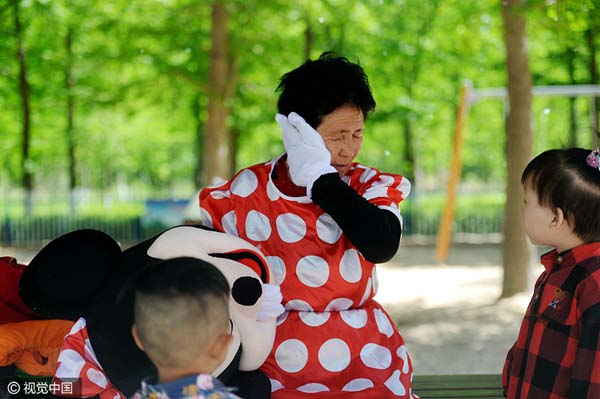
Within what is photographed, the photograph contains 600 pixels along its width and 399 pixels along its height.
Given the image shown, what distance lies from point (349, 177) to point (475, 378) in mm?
1146

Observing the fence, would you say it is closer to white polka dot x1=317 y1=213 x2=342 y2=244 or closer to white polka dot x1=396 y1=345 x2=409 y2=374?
white polka dot x1=396 y1=345 x2=409 y2=374

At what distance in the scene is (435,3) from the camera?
10.6 meters

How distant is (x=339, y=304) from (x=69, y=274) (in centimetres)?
74

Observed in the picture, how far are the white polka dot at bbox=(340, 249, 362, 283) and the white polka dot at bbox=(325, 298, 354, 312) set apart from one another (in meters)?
0.06

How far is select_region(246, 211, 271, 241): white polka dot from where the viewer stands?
207cm

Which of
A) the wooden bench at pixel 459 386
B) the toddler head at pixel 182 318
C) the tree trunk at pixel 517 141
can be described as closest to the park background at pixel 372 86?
the tree trunk at pixel 517 141

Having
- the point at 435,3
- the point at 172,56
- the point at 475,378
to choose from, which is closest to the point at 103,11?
the point at 172,56

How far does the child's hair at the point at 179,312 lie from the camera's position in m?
1.48

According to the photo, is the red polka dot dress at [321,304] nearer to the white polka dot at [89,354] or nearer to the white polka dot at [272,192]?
the white polka dot at [272,192]

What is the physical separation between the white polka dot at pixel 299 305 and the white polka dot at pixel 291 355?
87mm

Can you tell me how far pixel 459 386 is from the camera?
9.01 feet

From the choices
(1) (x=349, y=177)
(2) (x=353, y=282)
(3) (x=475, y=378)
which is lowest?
(3) (x=475, y=378)

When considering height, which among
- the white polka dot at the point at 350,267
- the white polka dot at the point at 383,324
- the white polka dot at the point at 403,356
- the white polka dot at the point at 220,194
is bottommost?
the white polka dot at the point at 403,356

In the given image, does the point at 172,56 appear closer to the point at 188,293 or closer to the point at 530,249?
the point at 530,249
